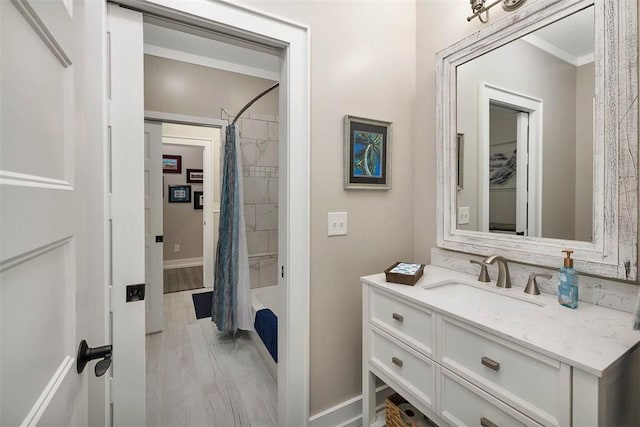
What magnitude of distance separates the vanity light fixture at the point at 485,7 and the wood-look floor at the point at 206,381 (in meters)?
2.41

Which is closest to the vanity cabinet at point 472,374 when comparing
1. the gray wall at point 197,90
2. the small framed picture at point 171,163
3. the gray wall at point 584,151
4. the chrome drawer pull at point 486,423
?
the chrome drawer pull at point 486,423

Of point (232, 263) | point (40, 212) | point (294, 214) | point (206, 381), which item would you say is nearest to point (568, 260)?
point (294, 214)

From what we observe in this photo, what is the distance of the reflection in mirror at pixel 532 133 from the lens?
1130mm

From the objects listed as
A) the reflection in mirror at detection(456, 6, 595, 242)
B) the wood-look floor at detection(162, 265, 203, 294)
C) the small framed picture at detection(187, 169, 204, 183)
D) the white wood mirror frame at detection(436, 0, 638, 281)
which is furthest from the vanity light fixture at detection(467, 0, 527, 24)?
the small framed picture at detection(187, 169, 204, 183)

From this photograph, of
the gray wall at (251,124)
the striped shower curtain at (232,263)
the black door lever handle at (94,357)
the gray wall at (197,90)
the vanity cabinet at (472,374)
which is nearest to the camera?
the black door lever handle at (94,357)

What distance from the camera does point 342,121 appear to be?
1580 millimetres

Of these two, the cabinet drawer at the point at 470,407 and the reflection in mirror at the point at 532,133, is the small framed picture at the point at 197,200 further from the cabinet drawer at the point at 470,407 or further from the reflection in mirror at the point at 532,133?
the cabinet drawer at the point at 470,407

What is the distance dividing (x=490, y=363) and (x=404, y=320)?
0.36m

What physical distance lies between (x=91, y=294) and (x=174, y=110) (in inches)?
96.3

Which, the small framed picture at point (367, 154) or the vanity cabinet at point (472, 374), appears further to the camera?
the small framed picture at point (367, 154)

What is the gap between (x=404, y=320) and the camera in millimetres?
1241

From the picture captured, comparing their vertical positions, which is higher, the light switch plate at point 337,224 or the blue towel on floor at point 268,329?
the light switch plate at point 337,224

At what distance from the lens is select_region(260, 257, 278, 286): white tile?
350 centimetres

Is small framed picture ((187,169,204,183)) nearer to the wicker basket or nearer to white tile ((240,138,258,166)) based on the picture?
white tile ((240,138,258,166))
